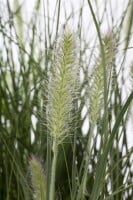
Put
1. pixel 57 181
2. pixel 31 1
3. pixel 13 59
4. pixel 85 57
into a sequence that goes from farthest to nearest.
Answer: pixel 31 1
pixel 13 59
pixel 85 57
pixel 57 181

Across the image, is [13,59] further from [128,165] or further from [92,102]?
[92,102]

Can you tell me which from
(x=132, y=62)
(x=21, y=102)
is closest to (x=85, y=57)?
(x=21, y=102)

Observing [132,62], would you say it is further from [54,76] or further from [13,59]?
[13,59]

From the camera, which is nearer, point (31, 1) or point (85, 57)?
point (85, 57)

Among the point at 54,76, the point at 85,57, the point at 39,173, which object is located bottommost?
the point at 39,173

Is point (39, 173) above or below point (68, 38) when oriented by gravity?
below

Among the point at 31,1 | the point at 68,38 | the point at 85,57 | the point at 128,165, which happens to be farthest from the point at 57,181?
the point at 31,1

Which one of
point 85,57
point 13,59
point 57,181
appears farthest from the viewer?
point 13,59
